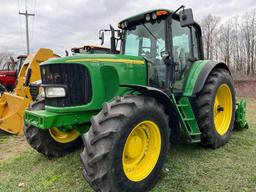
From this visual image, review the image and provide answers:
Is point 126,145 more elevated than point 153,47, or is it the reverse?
point 153,47

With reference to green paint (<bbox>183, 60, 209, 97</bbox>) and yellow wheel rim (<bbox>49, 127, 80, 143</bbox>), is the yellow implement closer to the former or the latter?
yellow wheel rim (<bbox>49, 127, 80, 143</bbox>)

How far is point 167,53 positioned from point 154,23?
573 mm

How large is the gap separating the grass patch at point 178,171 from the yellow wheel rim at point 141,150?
0.93ft

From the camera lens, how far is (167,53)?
414 centimetres

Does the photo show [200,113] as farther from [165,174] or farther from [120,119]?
[120,119]

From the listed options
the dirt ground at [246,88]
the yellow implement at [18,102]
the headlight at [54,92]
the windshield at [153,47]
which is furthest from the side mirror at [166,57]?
the dirt ground at [246,88]

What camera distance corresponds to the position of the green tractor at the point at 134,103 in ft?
9.50

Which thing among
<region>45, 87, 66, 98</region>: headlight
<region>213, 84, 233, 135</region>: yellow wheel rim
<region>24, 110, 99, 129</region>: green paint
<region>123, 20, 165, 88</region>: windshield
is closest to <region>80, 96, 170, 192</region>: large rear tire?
<region>24, 110, 99, 129</region>: green paint

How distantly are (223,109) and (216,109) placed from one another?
31 cm

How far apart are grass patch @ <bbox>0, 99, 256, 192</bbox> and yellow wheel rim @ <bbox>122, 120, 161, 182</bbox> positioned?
11.2 inches

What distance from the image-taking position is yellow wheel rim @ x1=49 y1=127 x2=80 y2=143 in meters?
4.44

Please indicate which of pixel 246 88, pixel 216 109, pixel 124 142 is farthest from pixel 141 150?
pixel 246 88

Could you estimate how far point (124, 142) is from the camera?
2928 mm

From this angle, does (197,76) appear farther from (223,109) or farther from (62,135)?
(62,135)
